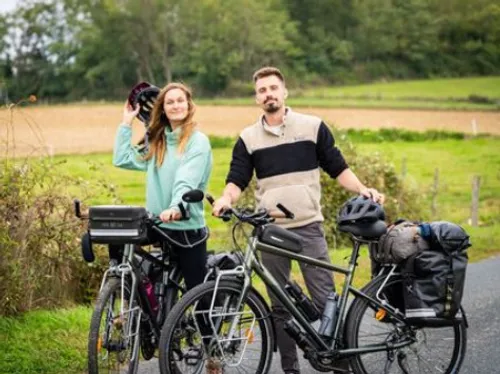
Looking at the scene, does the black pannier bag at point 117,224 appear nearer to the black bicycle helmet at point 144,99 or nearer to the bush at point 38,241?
the black bicycle helmet at point 144,99

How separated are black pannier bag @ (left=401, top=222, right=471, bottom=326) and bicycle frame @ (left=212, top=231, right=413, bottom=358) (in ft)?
0.60

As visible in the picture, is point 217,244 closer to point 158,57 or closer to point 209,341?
point 209,341

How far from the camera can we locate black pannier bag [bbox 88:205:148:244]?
546cm

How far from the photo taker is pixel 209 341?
5.63m

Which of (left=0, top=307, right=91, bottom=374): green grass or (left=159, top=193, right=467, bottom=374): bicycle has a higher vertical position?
(left=159, top=193, right=467, bottom=374): bicycle

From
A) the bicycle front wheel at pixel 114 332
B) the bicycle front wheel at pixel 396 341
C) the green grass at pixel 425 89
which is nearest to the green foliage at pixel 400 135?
the green grass at pixel 425 89

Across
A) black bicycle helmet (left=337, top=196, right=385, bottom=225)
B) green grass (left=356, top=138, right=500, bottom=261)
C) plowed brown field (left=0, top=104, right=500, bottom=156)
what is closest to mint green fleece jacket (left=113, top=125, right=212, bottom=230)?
black bicycle helmet (left=337, top=196, right=385, bottom=225)

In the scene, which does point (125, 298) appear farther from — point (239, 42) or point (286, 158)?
point (239, 42)

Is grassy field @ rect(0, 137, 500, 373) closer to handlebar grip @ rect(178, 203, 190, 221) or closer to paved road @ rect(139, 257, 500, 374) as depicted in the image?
paved road @ rect(139, 257, 500, 374)

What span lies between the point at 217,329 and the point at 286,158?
1.19m

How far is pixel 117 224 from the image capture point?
18.0ft

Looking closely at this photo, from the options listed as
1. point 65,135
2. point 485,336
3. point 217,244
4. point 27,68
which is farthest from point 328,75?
point 485,336

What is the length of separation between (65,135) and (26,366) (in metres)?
48.6

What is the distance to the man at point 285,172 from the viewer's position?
19.7 ft
